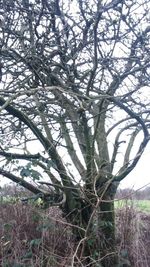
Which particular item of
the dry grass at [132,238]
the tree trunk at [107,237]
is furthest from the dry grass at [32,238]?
the dry grass at [132,238]

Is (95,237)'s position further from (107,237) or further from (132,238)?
(132,238)

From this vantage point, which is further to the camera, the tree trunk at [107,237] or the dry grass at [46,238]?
the tree trunk at [107,237]

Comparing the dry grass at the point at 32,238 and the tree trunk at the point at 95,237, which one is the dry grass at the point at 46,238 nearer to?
the dry grass at the point at 32,238

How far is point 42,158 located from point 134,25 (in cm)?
243

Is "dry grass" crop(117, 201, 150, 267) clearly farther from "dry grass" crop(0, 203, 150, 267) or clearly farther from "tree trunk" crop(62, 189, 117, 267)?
"tree trunk" crop(62, 189, 117, 267)

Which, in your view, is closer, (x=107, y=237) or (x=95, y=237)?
(x=95, y=237)

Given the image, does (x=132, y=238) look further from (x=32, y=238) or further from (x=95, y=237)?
(x=32, y=238)

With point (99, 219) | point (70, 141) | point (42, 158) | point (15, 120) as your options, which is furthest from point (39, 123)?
point (99, 219)

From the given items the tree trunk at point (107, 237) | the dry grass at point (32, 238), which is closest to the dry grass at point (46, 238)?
the dry grass at point (32, 238)

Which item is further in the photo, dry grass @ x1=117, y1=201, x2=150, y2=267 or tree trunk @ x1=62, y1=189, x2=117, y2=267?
dry grass @ x1=117, y1=201, x2=150, y2=267

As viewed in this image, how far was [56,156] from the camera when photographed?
5.54 metres

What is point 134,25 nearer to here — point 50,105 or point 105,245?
point 50,105

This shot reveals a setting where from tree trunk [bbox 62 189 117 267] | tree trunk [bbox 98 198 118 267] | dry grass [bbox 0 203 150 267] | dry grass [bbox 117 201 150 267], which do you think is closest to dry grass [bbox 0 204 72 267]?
dry grass [bbox 0 203 150 267]

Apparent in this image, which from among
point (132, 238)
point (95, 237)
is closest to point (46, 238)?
point (95, 237)
